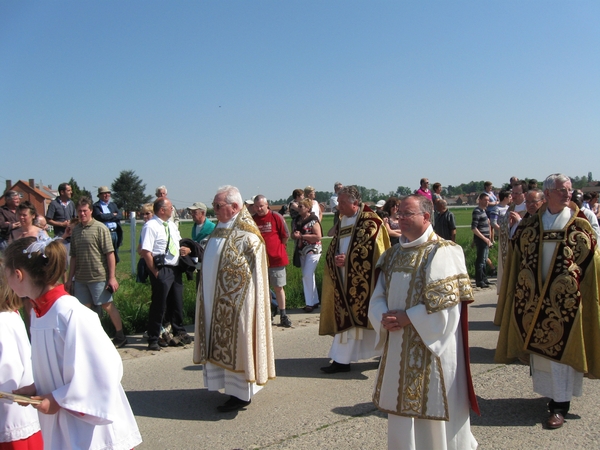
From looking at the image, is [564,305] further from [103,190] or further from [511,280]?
[103,190]

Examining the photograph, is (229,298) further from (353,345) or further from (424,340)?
(424,340)

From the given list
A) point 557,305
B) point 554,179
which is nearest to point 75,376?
point 557,305

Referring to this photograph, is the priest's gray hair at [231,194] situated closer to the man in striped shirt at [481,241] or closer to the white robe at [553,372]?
the white robe at [553,372]

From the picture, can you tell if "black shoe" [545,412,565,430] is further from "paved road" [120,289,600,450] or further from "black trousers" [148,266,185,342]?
"black trousers" [148,266,185,342]

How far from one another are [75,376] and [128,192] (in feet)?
300

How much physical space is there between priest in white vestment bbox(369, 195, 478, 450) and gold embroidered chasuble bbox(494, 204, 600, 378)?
4.64 ft

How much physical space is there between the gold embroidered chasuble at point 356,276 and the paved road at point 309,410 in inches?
22.5

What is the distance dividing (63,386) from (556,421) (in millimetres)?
3856

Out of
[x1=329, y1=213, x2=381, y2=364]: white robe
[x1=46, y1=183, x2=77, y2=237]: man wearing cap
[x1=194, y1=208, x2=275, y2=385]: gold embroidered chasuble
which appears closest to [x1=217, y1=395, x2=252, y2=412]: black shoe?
[x1=194, y1=208, x2=275, y2=385]: gold embroidered chasuble

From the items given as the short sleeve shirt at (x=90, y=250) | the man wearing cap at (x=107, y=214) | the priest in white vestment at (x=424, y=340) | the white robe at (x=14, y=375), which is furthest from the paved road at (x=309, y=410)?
the man wearing cap at (x=107, y=214)

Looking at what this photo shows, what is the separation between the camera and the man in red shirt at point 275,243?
8.46 meters

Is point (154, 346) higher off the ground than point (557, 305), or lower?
lower

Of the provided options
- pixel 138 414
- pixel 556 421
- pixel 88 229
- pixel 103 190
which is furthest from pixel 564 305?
pixel 103 190

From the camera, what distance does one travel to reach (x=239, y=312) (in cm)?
514
